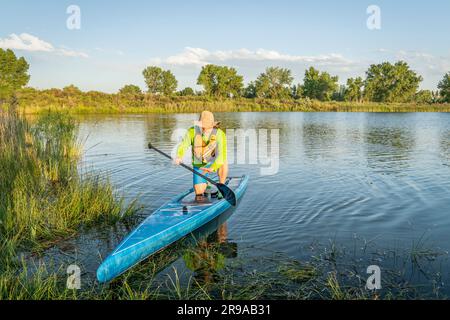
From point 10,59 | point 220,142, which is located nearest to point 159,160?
point 220,142

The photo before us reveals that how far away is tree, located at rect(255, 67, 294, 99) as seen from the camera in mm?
83000

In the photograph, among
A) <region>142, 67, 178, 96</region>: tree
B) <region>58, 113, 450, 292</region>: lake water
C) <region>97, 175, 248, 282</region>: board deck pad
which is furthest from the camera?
<region>142, 67, 178, 96</region>: tree

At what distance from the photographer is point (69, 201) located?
21.4 feet

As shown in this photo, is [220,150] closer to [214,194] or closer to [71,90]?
[214,194]

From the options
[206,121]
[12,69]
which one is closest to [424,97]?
[12,69]

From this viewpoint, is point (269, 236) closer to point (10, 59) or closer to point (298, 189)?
point (298, 189)

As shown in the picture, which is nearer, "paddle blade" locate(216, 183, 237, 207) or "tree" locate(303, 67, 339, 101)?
"paddle blade" locate(216, 183, 237, 207)

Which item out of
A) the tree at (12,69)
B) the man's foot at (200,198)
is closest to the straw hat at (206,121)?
the man's foot at (200,198)

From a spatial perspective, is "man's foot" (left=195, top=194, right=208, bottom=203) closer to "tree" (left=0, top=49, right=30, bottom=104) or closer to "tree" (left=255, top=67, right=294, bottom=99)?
"tree" (left=0, top=49, right=30, bottom=104)

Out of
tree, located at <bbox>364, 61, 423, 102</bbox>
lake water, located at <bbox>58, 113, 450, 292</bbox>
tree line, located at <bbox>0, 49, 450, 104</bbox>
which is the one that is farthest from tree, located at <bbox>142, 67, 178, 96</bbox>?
lake water, located at <bbox>58, 113, 450, 292</bbox>

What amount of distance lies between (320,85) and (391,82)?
47.3ft

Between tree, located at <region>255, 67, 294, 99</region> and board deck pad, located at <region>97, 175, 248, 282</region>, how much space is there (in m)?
77.4

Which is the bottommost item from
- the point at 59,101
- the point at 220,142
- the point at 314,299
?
the point at 314,299

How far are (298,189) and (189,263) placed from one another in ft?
16.2
